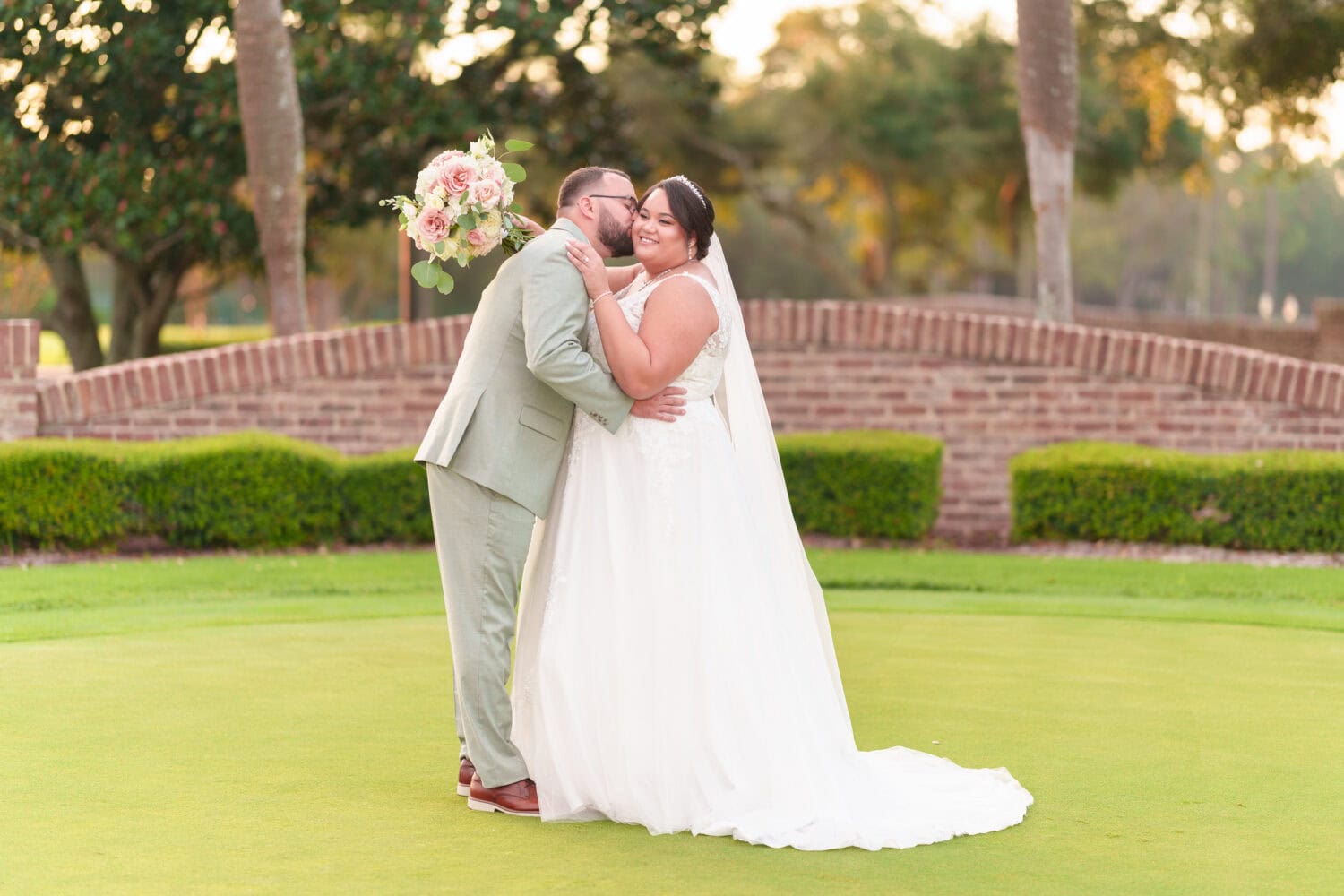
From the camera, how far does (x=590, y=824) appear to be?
4938 millimetres

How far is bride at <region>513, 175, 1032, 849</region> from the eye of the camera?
496 centimetres

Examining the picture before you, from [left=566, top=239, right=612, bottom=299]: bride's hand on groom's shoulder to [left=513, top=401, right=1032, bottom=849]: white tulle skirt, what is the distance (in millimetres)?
452

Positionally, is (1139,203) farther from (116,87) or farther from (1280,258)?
(116,87)

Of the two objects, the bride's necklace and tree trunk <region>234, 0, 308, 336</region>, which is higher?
tree trunk <region>234, 0, 308, 336</region>

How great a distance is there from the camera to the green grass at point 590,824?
436 cm

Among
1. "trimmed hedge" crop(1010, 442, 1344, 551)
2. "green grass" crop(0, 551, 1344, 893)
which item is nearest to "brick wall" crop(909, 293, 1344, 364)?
"trimmed hedge" crop(1010, 442, 1344, 551)

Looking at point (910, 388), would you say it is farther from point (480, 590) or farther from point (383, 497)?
point (480, 590)

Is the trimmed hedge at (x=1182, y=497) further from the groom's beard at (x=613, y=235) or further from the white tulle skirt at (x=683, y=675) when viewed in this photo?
the groom's beard at (x=613, y=235)

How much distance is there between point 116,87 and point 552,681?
540 inches

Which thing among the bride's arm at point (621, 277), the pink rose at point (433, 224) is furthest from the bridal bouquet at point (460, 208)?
the bride's arm at point (621, 277)

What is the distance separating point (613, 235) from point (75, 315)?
14.7 meters

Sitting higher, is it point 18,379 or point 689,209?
point 689,209

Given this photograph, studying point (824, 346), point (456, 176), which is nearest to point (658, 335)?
point (456, 176)

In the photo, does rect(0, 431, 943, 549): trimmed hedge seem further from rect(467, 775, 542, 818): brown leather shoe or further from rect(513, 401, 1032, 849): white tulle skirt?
rect(467, 775, 542, 818): brown leather shoe
